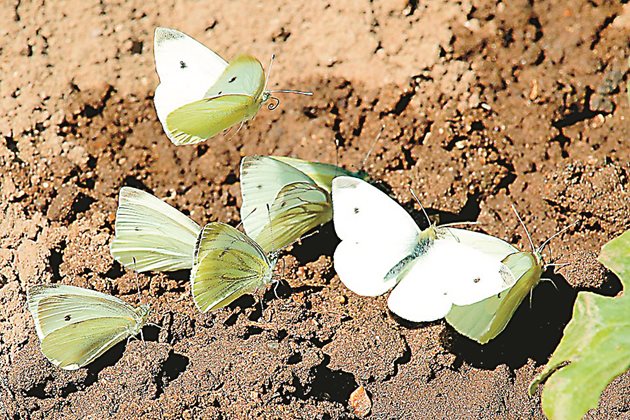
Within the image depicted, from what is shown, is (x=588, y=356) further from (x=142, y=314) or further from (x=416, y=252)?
(x=142, y=314)

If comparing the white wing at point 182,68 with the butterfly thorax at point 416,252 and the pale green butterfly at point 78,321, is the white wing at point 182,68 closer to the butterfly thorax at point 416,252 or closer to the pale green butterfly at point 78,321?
the pale green butterfly at point 78,321

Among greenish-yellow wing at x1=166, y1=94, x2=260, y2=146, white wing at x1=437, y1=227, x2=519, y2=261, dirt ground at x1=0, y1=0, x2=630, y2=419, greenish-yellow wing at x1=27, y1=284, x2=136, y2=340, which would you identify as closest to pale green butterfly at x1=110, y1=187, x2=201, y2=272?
dirt ground at x1=0, y1=0, x2=630, y2=419

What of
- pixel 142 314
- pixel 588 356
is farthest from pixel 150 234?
pixel 588 356

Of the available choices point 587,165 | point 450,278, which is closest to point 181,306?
point 450,278

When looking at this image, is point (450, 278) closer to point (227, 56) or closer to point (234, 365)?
point (234, 365)

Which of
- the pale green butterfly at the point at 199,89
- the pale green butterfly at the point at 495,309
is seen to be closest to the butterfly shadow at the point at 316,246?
the pale green butterfly at the point at 199,89

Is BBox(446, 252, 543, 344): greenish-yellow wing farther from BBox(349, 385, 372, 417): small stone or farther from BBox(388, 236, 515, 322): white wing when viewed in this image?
BBox(349, 385, 372, 417): small stone
